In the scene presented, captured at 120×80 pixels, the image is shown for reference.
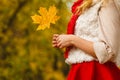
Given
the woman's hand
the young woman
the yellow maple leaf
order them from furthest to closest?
the yellow maple leaf, the woman's hand, the young woman

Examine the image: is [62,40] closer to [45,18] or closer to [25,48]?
[45,18]

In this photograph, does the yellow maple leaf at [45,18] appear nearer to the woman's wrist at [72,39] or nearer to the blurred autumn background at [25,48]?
the woman's wrist at [72,39]

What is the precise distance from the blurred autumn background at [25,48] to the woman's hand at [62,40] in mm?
5713

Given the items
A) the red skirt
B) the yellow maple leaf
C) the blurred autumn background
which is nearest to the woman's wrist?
the red skirt

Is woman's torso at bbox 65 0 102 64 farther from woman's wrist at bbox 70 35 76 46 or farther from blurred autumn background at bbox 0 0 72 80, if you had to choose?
blurred autumn background at bbox 0 0 72 80

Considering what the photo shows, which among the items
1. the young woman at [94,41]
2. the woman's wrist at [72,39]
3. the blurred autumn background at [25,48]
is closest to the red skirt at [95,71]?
the young woman at [94,41]

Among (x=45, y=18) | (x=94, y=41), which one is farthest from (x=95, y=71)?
(x=45, y=18)

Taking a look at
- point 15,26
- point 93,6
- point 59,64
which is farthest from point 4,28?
point 93,6

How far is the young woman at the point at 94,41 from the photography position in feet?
11.0

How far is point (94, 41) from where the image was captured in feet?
11.1

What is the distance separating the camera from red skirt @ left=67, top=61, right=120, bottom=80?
3395 mm

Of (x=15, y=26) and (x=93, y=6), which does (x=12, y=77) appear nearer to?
(x=15, y=26)

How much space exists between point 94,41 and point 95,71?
17 cm

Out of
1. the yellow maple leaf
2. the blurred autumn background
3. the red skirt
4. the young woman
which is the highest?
the blurred autumn background
